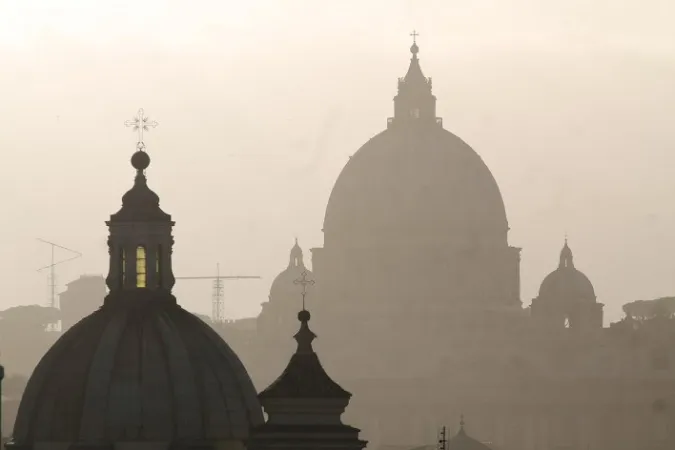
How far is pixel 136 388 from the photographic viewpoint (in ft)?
335

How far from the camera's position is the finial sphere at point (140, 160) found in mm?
107500

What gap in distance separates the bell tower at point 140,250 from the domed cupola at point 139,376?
0.02m

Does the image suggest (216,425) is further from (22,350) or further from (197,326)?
(22,350)

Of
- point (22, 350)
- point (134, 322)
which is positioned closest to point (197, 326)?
point (134, 322)

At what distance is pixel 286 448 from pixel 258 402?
470 centimetres

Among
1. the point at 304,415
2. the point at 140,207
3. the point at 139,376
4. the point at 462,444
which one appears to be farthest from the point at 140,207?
the point at 462,444

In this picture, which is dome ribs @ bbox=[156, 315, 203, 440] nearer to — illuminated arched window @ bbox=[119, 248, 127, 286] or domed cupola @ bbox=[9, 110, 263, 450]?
domed cupola @ bbox=[9, 110, 263, 450]

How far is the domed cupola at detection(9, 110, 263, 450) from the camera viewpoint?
102 m

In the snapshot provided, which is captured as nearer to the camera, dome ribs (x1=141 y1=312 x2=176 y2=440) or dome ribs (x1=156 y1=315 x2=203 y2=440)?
dome ribs (x1=141 y1=312 x2=176 y2=440)

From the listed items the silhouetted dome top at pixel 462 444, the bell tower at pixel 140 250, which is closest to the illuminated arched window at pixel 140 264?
the bell tower at pixel 140 250

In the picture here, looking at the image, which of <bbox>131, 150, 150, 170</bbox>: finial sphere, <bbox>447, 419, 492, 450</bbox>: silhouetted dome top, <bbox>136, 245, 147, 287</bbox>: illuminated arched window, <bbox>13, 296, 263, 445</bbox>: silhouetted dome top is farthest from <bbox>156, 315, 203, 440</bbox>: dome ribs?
<bbox>447, 419, 492, 450</bbox>: silhouetted dome top

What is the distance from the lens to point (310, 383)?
10038 centimetres

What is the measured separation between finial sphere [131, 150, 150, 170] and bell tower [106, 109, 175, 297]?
2.74m

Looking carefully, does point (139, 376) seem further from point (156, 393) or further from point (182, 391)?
point (182, 391)
